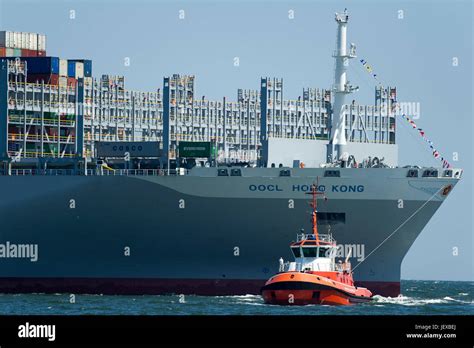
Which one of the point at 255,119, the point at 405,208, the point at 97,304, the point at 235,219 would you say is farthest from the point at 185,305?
the point at 255,119

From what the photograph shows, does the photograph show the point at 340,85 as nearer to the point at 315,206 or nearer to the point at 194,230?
the point at 315,206

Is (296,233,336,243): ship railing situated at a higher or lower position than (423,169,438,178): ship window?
lower

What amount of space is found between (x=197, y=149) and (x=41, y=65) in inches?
631

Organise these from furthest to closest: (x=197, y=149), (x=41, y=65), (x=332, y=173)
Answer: (x=41, y=65) → (x=197, y=149) → (x=332, y=173)

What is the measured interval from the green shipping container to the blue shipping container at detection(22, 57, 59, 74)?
47.1 feet

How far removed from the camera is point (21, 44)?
93.2 meters

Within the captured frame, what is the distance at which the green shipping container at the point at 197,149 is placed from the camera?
257 ft

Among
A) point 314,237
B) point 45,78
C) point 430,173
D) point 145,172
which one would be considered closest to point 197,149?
point 145,172

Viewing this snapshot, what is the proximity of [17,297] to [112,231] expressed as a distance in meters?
7.13

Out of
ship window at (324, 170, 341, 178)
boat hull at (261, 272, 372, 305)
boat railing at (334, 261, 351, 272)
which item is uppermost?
ship window at (324, 170, 341, 178)

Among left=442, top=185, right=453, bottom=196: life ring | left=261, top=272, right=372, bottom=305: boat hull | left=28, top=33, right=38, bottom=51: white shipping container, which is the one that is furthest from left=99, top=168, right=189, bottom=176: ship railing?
left=28, top=33, right=38, bottom=51: white shipping container

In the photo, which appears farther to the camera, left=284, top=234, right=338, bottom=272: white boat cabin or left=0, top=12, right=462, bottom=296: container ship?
left=0, top=12, right=462, bottom=296: container ship

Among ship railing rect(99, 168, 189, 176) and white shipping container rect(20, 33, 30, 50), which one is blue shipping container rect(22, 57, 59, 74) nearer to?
white shipping container rect(20, 33, 30, 50)

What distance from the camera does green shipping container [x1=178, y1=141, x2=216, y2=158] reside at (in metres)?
78.4
